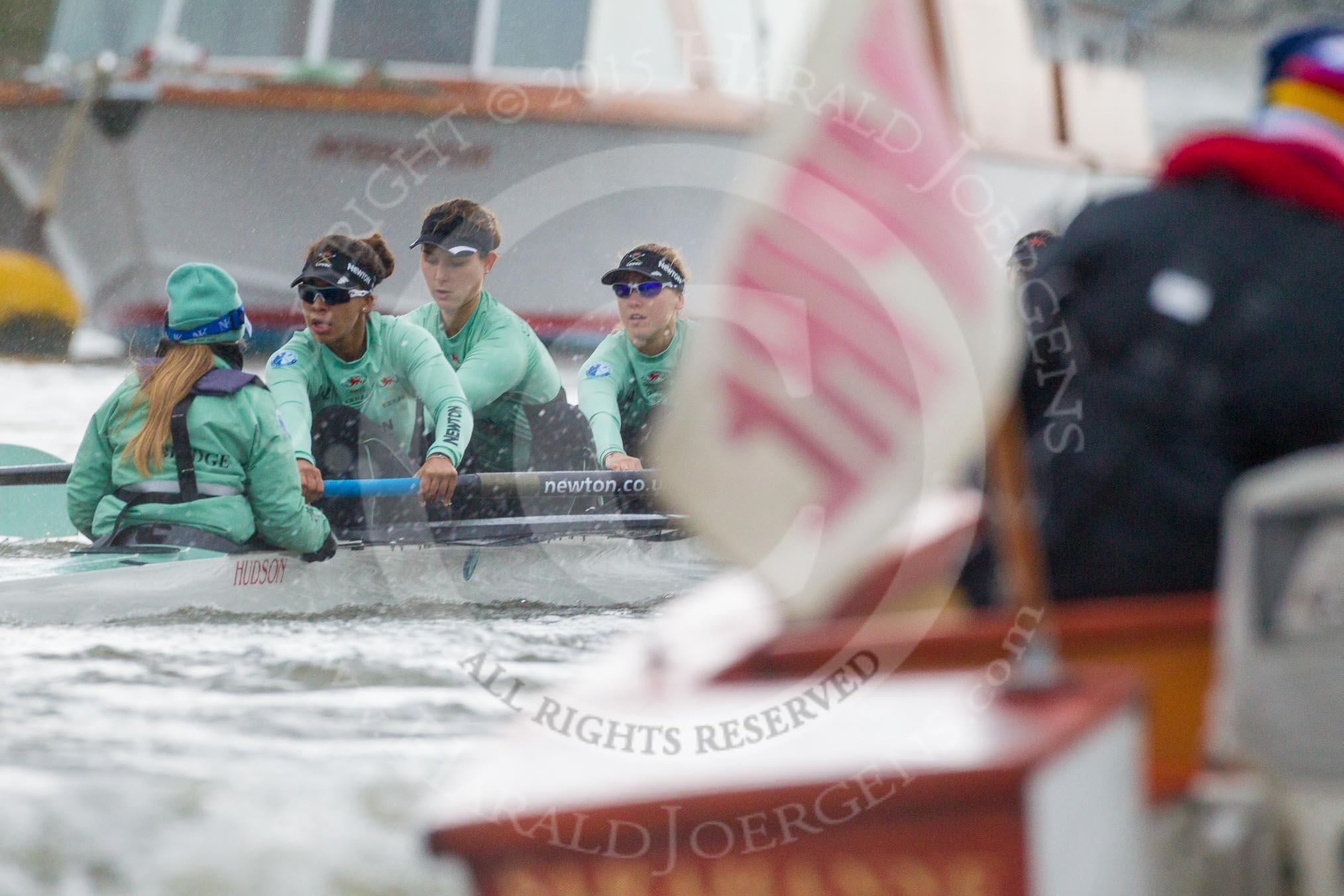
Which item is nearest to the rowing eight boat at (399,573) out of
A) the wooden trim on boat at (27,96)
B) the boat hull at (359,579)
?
the boat hull at (359,579)

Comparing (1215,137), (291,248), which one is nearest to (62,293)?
(291,248)

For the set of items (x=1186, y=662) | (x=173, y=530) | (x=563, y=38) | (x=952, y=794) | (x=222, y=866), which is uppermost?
(x=563, y=38)

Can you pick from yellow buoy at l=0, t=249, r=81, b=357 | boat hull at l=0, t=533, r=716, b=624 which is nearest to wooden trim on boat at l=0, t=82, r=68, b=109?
yellow buoy at l=0, t=249, r=81, b=357

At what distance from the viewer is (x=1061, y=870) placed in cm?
140

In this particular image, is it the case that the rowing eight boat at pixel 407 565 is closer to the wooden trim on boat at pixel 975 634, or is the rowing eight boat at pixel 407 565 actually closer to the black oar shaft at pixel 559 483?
the black oar shaft at pixel 559 483

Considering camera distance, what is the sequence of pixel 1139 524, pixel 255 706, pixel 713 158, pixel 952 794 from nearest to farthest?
pixel 952 794, pixel 1139 524, pixel 255 706, pixel 713 158

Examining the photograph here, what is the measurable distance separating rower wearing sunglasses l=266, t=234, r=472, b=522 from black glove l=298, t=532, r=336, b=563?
0.17 metres

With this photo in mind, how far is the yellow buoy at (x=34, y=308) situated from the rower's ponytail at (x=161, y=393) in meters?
9.39

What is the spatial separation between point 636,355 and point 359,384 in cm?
110

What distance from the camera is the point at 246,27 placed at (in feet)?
37.1

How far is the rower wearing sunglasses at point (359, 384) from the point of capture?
512 centimetres

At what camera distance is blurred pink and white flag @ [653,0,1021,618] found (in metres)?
1.63

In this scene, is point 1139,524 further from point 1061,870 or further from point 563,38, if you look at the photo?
point 563,38

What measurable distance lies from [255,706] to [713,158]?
7.19 meters
